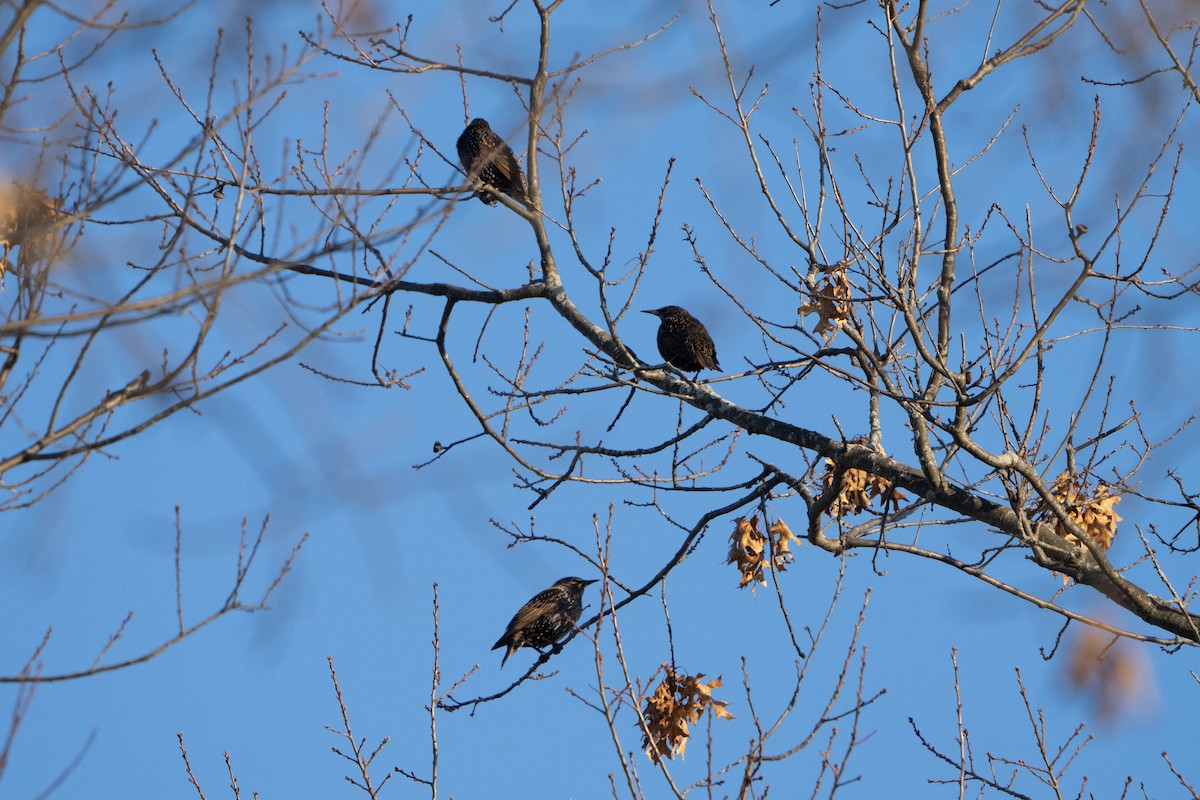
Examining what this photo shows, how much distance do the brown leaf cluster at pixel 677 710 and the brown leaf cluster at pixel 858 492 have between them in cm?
96

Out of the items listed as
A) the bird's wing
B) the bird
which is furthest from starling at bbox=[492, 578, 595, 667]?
the bird

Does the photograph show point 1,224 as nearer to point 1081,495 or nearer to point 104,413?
point 104,413

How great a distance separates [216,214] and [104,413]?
279 cm

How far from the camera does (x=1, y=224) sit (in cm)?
391

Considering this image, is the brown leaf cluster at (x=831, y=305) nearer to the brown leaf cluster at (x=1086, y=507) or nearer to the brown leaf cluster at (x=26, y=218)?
the brown leaf cluster at (x=1086, y=507)

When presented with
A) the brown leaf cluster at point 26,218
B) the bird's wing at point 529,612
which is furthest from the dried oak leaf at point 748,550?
the brown leaf cluster at point 26,218

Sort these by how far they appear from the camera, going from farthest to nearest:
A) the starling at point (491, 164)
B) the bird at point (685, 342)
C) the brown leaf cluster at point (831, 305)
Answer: the bird at point (685, 342) → the starling at point (491, 164) → the brown leaf cluster at point (831, 305)

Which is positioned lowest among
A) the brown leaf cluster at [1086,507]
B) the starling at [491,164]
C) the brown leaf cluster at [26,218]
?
the brown leaf cluster at [1086,507]

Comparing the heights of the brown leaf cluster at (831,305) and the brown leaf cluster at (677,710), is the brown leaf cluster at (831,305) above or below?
above

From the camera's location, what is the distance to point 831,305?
513cm

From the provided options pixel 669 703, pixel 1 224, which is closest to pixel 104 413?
pixel 1 224

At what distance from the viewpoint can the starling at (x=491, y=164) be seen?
6.99 m

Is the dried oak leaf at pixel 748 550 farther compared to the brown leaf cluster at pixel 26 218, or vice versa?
the dried oak leaf at pixel 748 550

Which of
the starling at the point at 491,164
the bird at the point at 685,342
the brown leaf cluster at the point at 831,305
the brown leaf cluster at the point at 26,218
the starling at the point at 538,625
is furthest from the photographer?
the bird at the point at 685,342
